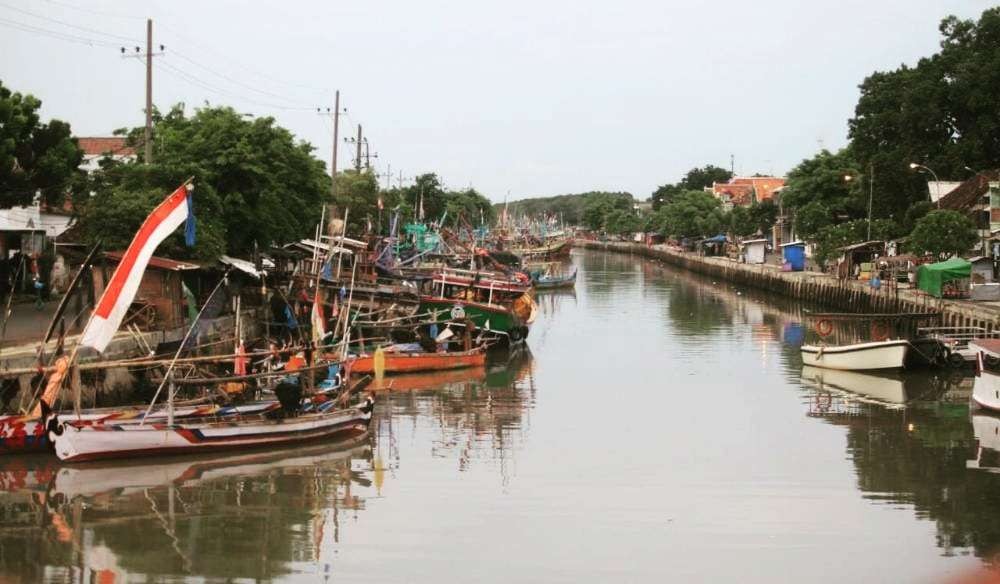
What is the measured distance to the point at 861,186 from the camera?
75438 mm

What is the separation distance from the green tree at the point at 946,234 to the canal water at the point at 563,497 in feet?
51.7

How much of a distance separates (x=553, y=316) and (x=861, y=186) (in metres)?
25.3

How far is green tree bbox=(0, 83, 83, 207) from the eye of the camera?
1225 inches

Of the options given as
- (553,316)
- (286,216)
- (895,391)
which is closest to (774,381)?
(895,391)

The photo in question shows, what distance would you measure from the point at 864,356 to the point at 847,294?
21.8 meters

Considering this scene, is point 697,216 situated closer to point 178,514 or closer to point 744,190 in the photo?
point 744,190

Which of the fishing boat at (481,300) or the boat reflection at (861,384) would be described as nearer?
the boat reflection at (861,384)

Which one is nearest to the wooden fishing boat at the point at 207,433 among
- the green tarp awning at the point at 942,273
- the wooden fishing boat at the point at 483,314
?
the wooden fishing boat at the point at 483,314

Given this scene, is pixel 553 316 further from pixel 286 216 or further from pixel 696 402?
pixel 696 402

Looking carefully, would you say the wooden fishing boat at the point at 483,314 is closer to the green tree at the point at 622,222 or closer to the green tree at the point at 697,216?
the green tree at the point at 697,216

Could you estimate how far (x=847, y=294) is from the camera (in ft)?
189

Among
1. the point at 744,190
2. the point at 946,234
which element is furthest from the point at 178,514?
the point at 744,190

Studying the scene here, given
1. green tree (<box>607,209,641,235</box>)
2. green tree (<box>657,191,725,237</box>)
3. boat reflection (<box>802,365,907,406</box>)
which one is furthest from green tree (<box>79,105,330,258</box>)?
green tree (<box>607,209,641,235</box>)

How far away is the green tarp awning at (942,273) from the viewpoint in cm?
4553
